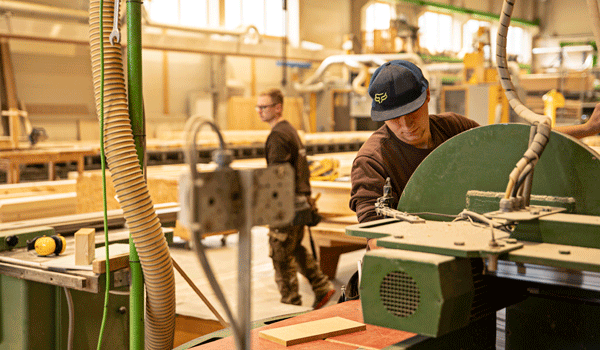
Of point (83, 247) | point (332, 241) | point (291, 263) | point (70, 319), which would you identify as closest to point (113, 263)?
point (83, 247)

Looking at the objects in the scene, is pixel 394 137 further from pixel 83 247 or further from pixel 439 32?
pixel 439 32

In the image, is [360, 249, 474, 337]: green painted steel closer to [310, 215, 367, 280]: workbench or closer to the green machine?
the green machine

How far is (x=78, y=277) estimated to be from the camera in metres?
2.01

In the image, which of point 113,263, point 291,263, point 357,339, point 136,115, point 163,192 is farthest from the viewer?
point 163,192

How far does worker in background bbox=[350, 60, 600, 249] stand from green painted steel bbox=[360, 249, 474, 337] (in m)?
0.63

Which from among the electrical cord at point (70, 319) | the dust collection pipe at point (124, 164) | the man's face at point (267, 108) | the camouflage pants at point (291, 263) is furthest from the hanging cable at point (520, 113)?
the man's face at point (267, 108)

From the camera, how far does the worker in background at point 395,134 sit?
1.79 metres

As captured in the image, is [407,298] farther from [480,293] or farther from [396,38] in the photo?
[396,38]

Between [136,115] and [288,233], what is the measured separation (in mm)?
2505

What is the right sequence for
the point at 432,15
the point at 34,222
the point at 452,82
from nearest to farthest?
1. the point at 34,222
2. the point at 452,82
3. the point at 432,15

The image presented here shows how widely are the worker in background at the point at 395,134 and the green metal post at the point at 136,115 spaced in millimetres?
691

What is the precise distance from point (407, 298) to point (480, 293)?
21 cm

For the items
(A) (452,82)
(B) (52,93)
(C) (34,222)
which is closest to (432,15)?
(A) (452,82)

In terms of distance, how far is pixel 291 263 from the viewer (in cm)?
434
